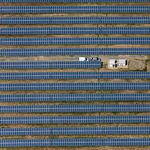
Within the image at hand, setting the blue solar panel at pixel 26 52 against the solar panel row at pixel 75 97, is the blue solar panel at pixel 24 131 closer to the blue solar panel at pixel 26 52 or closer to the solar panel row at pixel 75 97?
the solar panel row at pixel 75 97

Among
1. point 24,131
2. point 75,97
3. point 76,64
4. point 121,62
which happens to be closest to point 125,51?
point 121,62

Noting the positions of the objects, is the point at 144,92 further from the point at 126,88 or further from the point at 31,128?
the point at 31,128

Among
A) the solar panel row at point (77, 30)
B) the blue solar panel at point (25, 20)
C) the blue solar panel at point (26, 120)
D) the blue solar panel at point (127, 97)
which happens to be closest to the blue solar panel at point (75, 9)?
the blue solar panel at point (25, 20)

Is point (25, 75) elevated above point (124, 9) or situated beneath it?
situated beneath

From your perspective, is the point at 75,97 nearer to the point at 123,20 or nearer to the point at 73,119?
the point at 73,119

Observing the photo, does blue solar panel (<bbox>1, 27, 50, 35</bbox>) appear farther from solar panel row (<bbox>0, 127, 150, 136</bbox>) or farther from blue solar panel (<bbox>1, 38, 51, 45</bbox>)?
solar panel row (<bbox>0, 127, 150, 136</bbox>)

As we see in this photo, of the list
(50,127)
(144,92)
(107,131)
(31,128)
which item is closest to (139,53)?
(144,92)
